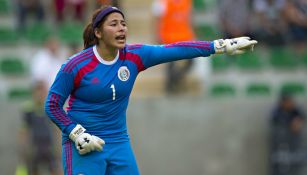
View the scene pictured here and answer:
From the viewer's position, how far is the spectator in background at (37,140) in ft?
41.8

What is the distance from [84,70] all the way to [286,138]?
7.66 metres

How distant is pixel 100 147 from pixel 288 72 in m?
8.32

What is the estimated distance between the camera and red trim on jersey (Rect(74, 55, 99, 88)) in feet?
22.5

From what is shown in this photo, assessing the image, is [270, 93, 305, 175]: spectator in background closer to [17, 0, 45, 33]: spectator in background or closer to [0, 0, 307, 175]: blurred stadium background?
[0, 0, 307, 175]: blurred stadium background

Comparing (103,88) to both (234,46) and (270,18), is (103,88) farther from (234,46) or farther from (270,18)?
(270,18)

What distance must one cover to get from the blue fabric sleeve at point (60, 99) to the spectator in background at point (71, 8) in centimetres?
769

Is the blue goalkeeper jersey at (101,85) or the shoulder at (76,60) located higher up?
the shoulder at (76,60)

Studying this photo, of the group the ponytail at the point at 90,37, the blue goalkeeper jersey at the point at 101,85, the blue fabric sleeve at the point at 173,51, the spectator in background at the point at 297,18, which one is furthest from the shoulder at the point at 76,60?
the spectator in background at the point at 297,18

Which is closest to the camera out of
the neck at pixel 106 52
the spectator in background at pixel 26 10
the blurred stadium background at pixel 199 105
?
the neck at pixel 106 52

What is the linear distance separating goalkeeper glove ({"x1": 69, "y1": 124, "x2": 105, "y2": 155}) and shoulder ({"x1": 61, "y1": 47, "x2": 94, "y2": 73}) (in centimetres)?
45

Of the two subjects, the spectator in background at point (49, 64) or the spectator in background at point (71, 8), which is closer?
the spectator in background at point (49, 64)

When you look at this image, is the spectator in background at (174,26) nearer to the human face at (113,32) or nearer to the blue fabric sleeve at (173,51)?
the blue fabric sleeve at (173,51)

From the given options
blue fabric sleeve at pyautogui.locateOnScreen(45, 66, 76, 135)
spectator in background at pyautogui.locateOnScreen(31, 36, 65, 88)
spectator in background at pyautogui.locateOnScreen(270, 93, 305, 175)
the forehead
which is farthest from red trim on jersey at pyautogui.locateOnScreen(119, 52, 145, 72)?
spectator in background at pyautogui.locateOnScreen(270, 93, 305, 175)

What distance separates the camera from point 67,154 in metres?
6.98
